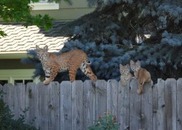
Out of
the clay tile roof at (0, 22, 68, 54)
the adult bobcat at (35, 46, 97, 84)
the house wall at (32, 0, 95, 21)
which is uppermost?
the house wall at (32, 0, 95, 21)

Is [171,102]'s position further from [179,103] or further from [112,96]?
[112,96]

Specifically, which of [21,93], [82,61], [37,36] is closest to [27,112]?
[21,93]

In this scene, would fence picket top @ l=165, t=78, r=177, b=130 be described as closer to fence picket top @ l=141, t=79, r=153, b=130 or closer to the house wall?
fence picket top @ l=141, t=79, r=153, b=130

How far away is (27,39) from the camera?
12648mm

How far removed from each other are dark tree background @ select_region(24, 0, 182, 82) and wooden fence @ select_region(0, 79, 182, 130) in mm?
1126

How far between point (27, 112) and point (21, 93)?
0.31 m

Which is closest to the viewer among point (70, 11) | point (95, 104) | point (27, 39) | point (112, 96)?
point (112, 96)

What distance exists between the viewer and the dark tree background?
8062mm

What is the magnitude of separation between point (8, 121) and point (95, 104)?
49.8 inches

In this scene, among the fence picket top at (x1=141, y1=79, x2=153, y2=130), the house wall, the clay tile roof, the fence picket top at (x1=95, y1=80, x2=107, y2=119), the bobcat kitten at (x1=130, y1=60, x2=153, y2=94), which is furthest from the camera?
the house wall

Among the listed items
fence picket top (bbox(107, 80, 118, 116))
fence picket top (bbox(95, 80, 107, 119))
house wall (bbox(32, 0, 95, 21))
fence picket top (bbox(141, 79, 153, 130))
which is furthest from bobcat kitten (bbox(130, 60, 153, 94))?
house wall (bbox(32, 0, 95, 21))

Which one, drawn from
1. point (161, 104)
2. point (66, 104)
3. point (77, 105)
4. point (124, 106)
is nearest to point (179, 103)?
point (161, 104)

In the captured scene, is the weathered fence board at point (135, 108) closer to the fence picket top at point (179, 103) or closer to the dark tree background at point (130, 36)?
the fence picket top at point (179, 103)

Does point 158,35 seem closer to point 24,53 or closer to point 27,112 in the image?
point 27,112
